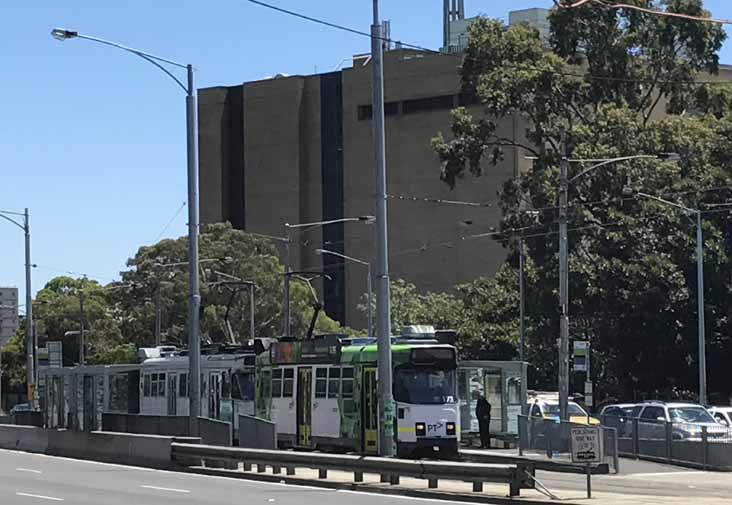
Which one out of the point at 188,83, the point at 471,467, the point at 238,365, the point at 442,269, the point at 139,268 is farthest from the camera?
the point at 442,269

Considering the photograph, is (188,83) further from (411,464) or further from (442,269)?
(442,269)

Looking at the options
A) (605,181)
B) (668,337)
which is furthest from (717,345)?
(605,181)

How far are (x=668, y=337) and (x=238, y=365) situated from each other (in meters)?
25.3

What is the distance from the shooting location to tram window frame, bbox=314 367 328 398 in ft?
117

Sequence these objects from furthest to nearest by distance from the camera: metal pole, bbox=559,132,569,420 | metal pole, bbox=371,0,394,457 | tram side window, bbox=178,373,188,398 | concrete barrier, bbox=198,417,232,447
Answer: tram side window, bbox=178,373,188,398 < metal pole, bbox=559,132,569,420 < concrete barrier, bbox=198,417,232,447 < metal pole, bbox=371,0,394,457

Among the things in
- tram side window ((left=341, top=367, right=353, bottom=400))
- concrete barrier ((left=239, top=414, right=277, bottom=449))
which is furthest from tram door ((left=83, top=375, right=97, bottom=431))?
concrete barrier ((left=239, top=414, right=277, bottom=449))

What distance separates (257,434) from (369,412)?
327 cm

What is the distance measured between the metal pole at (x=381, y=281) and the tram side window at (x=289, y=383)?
9059 mm

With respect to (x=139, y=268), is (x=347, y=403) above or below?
below

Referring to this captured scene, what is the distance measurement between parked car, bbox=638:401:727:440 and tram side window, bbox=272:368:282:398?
33.4ft

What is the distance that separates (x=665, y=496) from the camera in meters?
23.9

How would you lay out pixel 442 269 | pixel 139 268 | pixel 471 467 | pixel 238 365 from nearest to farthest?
pixel 471 467, pixel 238 365, pixel 139 268, pixel 442 269

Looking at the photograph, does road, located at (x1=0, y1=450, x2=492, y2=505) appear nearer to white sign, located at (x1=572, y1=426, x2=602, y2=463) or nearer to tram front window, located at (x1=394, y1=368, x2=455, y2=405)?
white sign, located at (x1=572, y1=426, x2=602, y2=463)

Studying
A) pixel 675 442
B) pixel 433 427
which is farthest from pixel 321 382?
pixel 675 442
